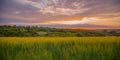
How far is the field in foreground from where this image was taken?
1.84 meters

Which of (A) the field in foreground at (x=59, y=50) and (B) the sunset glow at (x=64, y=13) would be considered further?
(B) the sunset glow at (x=64, y=13)

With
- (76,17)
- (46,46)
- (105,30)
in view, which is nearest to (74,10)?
(76,17)

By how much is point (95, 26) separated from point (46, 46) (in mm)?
806

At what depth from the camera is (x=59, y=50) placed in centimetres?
188

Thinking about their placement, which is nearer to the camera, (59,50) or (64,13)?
(59,50)

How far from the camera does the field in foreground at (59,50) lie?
1837 millimetres

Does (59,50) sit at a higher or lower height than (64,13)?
lower

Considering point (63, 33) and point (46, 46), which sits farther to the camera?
point (63, 33)

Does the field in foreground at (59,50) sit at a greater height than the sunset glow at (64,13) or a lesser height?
lesser

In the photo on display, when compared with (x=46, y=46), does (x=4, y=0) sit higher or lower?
higher

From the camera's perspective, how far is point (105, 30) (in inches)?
95.8

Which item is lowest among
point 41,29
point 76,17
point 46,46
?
point 46,46

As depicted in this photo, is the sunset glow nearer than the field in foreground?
No

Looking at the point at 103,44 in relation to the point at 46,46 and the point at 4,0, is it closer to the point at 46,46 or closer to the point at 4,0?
the point at 46,46
